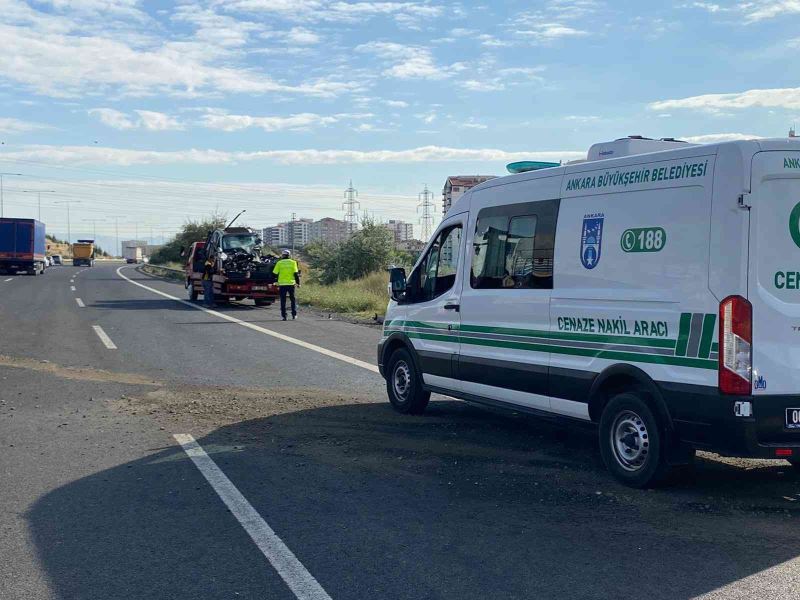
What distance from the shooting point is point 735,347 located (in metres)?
5.63

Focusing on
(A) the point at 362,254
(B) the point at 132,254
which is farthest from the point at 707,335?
(B) the point at 132,254

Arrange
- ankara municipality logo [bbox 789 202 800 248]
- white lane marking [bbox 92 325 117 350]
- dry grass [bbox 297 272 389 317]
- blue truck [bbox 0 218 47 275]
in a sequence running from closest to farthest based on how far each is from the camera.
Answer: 1. ankara municipality logo [bbox 789 202 800 248]
2. white lane marking [bbox 92 325 117 350]
3. dry grass [bbox 297 272 389 317]
4. blue truck [bbox 0 218 47 275]

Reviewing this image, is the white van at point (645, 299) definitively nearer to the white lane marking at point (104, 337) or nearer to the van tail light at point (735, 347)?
the van tail light at point (735, 347)

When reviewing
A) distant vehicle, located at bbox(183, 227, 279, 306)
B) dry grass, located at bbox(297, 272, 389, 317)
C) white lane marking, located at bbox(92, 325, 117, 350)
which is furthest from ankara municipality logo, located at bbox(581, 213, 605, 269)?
distant vehicle, located at bbox(183, 227, 279, 306)

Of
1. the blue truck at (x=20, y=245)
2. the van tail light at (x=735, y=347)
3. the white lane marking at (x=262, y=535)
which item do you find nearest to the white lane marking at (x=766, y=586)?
the van tail light at (x=735, y=347)

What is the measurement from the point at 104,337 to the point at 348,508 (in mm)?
12596

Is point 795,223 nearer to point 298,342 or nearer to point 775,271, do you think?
point 775,271

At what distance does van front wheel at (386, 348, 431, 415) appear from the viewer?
9.21 meters

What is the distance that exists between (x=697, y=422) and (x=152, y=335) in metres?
13.8

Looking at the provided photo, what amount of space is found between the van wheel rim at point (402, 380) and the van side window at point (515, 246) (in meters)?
1.60

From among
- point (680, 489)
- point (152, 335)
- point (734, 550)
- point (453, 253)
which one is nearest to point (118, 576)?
point (734, 550)

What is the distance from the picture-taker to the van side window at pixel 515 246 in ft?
23.9

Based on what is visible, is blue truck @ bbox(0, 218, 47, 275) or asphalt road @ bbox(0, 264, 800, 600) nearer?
asphalt road @ bbox(0, 264, 800, 600)

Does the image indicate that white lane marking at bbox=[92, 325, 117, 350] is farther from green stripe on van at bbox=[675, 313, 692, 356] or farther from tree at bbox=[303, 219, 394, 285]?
tree at bbox=[303, 219, 394, 285]
